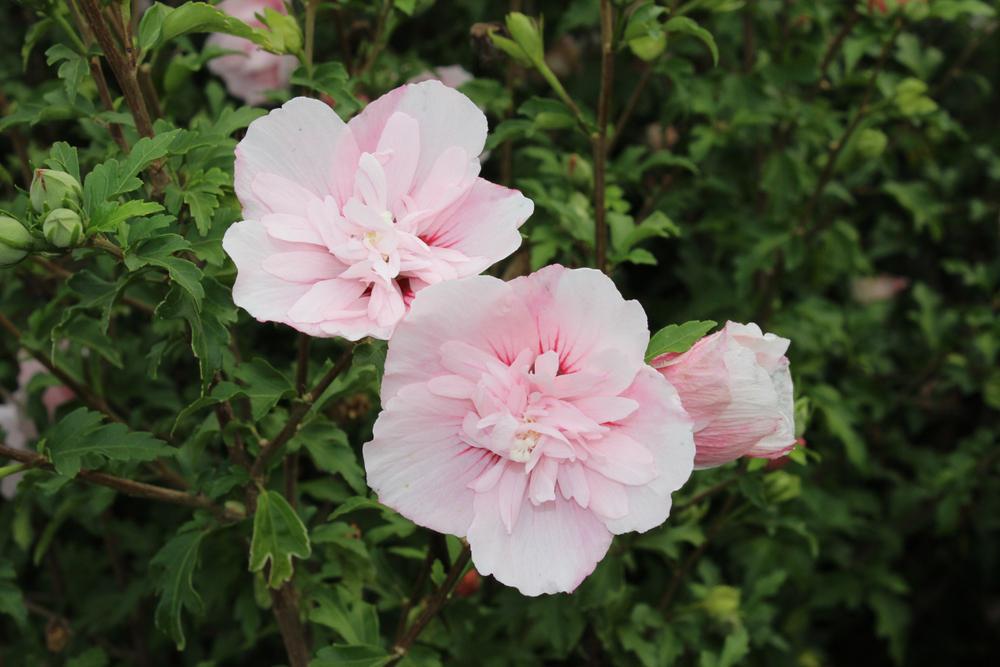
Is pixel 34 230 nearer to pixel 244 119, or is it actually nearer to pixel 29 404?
pixel 244 119

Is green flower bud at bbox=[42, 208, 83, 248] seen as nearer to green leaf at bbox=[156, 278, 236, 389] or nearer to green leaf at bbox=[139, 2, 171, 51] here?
green leaf at bbox=[156, 278, 236, 389]

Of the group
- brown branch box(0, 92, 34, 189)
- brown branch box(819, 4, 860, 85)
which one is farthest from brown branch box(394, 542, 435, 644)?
brown branch box(819, 4, 860, 85)

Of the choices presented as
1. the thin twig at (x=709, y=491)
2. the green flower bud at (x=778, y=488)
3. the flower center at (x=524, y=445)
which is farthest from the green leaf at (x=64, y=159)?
the green flower bud at (x=778, y=488)

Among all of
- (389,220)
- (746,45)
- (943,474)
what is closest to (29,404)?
(389,220)

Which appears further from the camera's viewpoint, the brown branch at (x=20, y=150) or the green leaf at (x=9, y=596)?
the brown branch at (x=20, y=150)

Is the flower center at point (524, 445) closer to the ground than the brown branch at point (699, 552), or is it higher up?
higher up

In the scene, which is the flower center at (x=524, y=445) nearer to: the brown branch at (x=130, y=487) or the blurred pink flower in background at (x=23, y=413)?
the brown branch at (x=130, y=487)

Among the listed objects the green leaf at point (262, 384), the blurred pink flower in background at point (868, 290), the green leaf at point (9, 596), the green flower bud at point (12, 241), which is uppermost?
the green flower bud at point (12, 241)

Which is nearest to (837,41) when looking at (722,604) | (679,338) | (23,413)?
(722,604)
